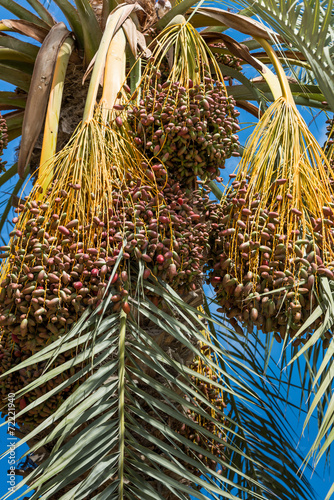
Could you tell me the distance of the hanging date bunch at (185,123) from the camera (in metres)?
1.66

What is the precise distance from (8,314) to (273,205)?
73 cm

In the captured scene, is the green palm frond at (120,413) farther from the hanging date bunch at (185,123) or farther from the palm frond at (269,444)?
the palm frond at (269,444)

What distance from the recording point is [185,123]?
1.65 metres

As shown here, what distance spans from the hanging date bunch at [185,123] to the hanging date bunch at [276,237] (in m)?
0.09

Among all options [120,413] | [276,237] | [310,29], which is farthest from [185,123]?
[120,413]

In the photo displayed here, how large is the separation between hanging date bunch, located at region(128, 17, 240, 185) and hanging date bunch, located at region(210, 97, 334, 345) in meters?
0.09

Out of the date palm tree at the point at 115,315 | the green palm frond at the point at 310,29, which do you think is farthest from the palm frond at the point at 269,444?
the green palm frond at the point at 310,29

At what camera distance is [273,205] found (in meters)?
1.59

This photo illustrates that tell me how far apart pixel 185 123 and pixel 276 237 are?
0.40 m

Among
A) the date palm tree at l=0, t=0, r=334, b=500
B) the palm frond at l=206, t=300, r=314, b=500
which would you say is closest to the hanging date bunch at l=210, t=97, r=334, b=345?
the date palm tree at l=0, t=0, r=334, b=500

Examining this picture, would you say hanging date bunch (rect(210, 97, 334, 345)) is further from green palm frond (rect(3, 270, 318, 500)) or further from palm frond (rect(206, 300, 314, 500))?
palm frond (rect(206, 300, 314, 500))

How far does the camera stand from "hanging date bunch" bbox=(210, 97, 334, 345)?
1484 mm

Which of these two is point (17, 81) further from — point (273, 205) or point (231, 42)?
point (273, 205)

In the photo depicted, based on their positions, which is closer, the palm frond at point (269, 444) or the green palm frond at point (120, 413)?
the green palm frond at point (120, 413)
